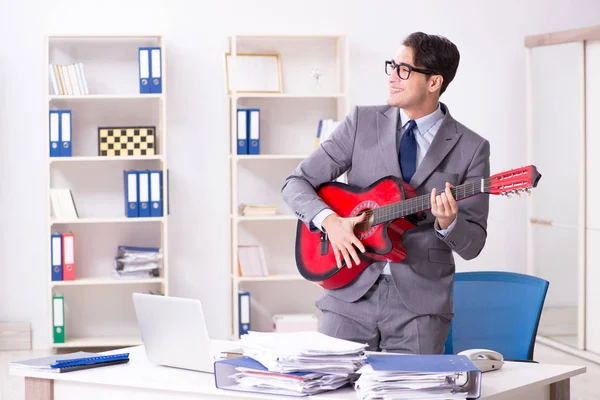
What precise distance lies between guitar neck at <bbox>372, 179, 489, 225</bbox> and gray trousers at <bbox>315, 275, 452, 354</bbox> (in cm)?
18

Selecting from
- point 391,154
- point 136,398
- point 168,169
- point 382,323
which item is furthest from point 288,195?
point 168,169

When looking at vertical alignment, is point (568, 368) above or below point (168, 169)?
below

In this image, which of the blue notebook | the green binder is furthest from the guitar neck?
the green binder

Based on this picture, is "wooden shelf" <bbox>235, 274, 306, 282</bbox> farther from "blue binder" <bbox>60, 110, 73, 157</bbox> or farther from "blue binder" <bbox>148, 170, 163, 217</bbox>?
"blue binder" <bbox>60, 110, 73, 157</bbox>

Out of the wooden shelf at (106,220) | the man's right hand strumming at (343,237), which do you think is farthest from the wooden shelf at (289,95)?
the man's right hand strumming at (343,237)

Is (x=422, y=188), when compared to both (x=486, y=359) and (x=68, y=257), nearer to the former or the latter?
(x=486, y=359)

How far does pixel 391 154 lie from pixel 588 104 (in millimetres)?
2850

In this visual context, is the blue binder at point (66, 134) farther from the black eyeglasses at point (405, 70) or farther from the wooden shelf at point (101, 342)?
the black eyeglasses at point (405, 70)

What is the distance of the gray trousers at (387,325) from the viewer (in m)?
2.38

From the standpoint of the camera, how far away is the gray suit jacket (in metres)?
2.41

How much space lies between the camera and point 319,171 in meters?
2.66

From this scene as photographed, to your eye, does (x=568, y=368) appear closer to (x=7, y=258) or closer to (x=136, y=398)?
(x=136, y=398)

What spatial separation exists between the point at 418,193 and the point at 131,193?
2813 mm

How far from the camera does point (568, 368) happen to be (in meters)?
2.22
